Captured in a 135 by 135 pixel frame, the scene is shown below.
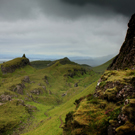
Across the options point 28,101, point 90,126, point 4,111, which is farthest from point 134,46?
point 28,101

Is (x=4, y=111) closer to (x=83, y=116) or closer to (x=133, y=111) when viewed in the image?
(x=83, y=116)

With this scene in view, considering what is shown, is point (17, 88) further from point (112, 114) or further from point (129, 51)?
point (112, 114)

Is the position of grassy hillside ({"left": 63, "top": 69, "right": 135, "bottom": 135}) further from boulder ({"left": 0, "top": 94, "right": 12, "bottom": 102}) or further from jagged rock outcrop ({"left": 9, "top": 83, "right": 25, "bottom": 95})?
jagged rock outcrop ({"left": 9, "top": 83, "right": 25, "bottom": 95})

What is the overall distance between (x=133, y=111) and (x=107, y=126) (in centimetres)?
591

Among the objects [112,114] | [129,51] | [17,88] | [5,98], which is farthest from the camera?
[17,88]

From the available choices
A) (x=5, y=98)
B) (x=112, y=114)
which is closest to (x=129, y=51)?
(x=112, y=114)

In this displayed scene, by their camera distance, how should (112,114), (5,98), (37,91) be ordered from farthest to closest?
(37,91) < (5,98) < (112,114)

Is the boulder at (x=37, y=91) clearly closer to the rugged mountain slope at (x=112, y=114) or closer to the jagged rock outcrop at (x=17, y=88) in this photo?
the jagged rock outcrop at (x=17, y=88)

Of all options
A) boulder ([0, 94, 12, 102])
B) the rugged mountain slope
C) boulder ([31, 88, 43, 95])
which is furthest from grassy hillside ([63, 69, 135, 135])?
boulder ([31, 88, 43, 95])

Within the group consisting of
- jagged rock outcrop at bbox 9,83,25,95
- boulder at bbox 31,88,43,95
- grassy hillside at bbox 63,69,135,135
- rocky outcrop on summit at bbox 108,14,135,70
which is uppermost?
rocky outcrop on summit at bbox 108,14,135,70

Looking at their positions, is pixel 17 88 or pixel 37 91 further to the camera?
pixel 37 91

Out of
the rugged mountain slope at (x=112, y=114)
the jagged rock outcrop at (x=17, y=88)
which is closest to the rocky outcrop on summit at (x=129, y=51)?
the rugged mountain slope at (x=112, y=114)

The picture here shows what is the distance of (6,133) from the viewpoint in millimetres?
74688

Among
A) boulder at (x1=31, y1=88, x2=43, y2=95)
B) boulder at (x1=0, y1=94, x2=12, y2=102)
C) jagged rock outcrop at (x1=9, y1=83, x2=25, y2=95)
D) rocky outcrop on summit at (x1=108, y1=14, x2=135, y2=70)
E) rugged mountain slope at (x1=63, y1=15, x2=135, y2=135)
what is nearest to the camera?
rugged mountain slope at (x1=63, y1=15, x2=135, y2=135)
